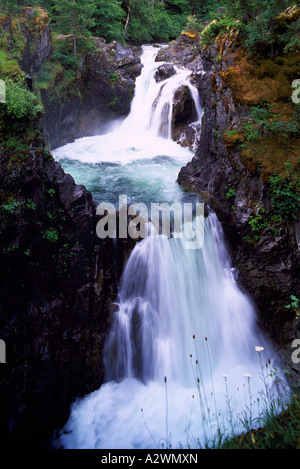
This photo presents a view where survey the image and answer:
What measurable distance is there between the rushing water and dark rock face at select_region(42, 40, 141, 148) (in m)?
10.7

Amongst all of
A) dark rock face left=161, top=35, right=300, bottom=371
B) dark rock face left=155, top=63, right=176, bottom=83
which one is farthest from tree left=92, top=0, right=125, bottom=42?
dark rock face left=161, top=35, right=300, bottom=371

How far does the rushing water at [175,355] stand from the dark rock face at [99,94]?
420 inches

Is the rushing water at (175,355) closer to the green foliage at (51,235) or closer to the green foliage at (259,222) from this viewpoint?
the green foliage at (259,222)

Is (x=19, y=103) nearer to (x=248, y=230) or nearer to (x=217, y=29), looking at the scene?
(x=248, y=230)

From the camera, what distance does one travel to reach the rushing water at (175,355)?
201 inches

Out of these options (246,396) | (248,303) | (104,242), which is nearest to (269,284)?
(248,303)

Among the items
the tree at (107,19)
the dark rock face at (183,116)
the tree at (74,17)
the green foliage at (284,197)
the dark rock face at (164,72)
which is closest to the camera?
the green foliage at (284,197)

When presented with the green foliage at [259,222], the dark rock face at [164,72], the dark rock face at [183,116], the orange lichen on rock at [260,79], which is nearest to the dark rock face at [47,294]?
the green foliage at [259,222]

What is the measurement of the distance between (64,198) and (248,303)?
5342mm

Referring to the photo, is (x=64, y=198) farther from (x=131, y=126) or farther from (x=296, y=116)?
(x=131, y=126)

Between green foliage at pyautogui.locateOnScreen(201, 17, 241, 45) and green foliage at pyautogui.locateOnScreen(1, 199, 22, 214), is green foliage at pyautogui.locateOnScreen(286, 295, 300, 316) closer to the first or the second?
green foliage at pyautogui.locateOnScreen(1, 199, 22, 214)

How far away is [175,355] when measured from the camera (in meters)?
6.18

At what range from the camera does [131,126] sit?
15672mm

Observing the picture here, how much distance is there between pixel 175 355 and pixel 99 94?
588 inches
